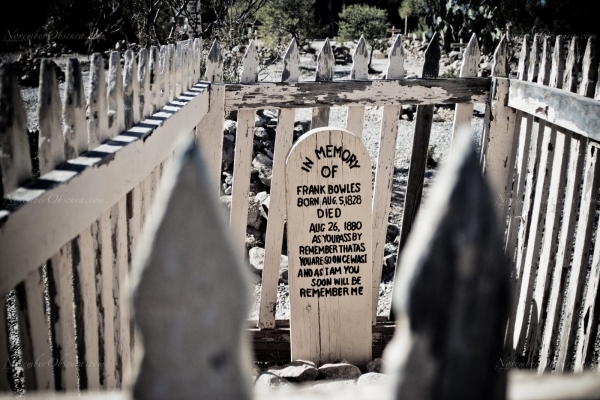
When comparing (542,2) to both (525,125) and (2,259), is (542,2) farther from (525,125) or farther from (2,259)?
(2,259)

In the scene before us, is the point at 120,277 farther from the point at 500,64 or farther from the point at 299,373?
the point at 500,64

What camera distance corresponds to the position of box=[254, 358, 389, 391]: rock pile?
2.58 metres

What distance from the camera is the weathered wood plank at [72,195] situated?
1.06 metres

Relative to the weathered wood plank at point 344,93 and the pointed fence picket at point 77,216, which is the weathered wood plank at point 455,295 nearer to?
the pointed fence picket at point 77,216

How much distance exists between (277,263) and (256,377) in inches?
27.3

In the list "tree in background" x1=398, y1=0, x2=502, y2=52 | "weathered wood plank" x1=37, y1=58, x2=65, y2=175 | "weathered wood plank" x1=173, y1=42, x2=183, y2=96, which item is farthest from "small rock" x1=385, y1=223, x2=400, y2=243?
"tree in background" x1=398, y1=0, x2=502, y2=52

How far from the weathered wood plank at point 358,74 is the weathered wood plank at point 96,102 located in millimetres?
1645

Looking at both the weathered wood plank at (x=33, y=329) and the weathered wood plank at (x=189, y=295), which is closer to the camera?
the weathered wood plank at (x=189, y=295)

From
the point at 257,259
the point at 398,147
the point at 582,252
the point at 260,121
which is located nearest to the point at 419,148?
the point at 582,252

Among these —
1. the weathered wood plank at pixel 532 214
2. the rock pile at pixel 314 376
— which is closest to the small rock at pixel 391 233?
the weathered wood plank at pixel 532 214

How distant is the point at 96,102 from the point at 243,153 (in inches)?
57.9

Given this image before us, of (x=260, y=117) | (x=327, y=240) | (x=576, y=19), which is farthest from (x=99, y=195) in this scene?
(x=576, y=19)

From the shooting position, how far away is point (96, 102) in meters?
1.58

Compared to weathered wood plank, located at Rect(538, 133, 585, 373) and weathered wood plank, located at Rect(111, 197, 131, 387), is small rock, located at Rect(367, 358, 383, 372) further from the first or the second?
weathered wood plank, located at Rect(111, 197, 131, 387)
